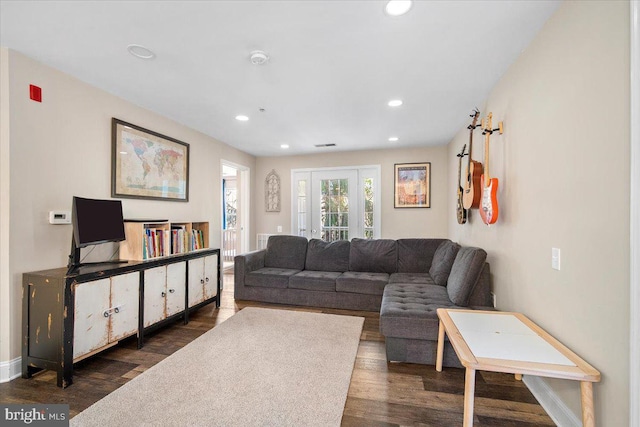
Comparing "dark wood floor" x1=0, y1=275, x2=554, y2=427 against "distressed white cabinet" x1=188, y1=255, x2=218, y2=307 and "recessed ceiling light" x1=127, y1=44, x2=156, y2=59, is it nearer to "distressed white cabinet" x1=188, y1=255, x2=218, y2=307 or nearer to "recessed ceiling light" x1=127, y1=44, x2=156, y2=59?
"distressed white cabinet" x1=188, y1=255, x2=218, y2=307

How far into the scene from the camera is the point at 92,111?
2.57 meters

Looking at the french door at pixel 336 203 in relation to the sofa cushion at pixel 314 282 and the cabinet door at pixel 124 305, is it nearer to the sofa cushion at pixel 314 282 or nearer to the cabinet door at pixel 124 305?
the sofa cushion at pixel 314 282

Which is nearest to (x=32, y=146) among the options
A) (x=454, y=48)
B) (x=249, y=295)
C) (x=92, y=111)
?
(x=92, y=111)

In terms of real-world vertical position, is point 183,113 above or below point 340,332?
above

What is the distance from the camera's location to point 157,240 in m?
2.95

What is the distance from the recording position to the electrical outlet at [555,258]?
5.21 ft

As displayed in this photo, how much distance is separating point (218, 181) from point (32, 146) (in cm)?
241

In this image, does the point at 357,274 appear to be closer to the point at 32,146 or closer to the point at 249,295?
the point at 249,295

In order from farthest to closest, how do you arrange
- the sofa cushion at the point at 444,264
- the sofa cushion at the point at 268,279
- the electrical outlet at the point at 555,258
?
the sofa cushion at the point at 268,279, the sofa cushion at the point at 444,264, the electrical outlet at the point at 555,258

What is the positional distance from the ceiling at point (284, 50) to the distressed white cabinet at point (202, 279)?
1.80 m

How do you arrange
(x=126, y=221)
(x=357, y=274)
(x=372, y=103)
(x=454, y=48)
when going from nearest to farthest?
(x=454, y=48) → (x=126, y=221) → (x=372, y=103) → (x=357, y=274)

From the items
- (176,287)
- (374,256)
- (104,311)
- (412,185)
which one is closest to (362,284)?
(374,256)

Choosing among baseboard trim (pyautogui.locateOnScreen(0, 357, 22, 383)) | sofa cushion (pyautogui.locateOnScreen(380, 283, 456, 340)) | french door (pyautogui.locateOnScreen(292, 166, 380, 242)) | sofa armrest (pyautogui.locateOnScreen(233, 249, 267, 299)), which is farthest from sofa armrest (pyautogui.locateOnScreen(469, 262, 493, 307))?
baseboard trim (pyautogui.locateOnScreen(0, 357, 22, 383))
